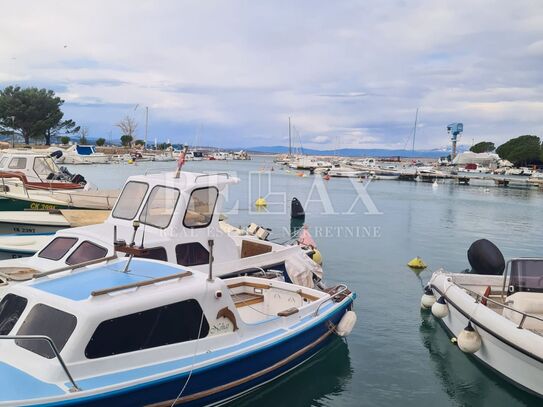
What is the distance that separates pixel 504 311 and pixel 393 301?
5.23 m

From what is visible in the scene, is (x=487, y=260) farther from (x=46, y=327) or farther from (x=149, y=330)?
(x=46, y=327)

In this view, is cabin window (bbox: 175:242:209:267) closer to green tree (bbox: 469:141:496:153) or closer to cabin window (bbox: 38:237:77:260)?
cabin window (bbox: 38:237:77:260)

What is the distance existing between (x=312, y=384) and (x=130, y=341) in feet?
14.3

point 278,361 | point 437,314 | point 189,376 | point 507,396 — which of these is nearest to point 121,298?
point 189,376

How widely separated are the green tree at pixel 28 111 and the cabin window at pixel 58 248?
8776 centimetres

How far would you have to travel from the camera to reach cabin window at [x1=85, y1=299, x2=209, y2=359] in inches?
254

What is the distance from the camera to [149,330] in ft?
22.6

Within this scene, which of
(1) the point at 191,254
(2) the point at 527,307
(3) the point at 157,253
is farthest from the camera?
(1) the point at 191,254

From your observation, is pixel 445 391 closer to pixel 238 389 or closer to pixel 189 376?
pixel 238 389

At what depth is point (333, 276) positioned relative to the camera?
1836 centimetres

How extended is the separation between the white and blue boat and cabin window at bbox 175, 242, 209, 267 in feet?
8.12

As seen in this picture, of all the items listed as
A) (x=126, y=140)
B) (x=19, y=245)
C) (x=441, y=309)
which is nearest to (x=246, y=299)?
(x=441, y=309)

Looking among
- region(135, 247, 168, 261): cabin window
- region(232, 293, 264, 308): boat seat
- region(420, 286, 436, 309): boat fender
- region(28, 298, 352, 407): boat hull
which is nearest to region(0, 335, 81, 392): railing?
region(28, 298, 352, 407): boat hull

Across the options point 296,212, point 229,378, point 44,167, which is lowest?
point 229,378
